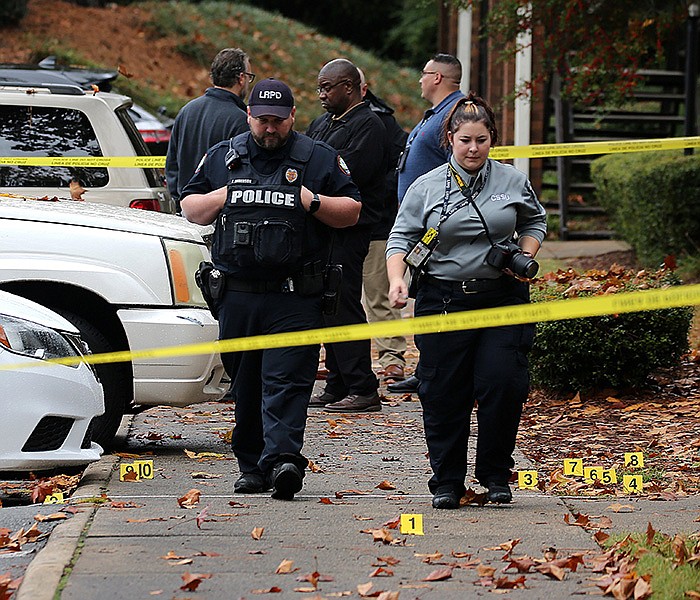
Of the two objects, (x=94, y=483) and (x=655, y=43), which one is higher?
(x=655, y=43)

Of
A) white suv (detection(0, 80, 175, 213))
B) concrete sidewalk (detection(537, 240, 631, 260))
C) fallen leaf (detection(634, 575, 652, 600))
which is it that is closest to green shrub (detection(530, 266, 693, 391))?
white suv (detection(0, 80, 175, 213))

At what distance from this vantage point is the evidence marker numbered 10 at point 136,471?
689cm

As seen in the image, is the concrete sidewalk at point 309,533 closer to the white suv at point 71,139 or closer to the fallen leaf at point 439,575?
the fallen leaf at point 439,575

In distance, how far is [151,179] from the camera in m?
10.0

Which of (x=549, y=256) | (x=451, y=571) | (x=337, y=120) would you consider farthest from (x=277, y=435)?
(x=549, y=256)

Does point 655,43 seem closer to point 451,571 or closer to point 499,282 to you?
point 499,282

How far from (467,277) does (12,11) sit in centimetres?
2179

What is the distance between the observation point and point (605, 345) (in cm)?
866

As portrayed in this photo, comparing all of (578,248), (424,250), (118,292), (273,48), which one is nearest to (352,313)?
(118,292)

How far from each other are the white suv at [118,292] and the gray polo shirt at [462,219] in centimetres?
168

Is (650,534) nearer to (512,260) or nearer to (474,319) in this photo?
(474,319)

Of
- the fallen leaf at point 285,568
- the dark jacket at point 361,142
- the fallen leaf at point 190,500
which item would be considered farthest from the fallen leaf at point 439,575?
the dark jacket at point 361,142

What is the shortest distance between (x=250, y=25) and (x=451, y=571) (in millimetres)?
27772

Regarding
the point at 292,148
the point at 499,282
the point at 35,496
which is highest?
the point at 292,148
